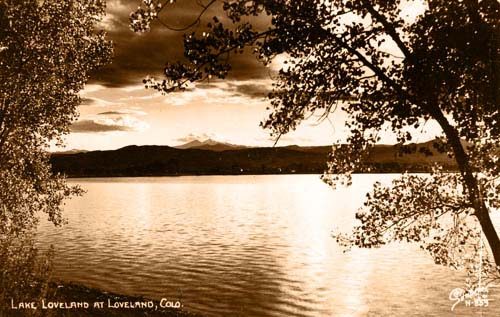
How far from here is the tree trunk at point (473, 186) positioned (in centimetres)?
1142

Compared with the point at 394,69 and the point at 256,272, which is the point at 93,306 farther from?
the point at 256,272

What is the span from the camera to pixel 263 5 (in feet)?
37.6

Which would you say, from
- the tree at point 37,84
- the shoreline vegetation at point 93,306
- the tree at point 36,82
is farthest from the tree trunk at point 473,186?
the tree at point 37,84

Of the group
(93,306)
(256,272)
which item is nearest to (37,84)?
(93,306)

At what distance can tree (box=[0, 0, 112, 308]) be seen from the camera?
26.1 m

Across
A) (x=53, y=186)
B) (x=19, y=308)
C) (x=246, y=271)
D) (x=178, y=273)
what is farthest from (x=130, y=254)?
(x=19, y=308)

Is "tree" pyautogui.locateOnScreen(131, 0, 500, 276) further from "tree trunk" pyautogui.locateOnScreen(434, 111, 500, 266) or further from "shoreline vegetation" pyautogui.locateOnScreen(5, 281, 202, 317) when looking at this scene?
"shoreline vegetation" pyautogui.locateOnScreen(5, 281, 202, 317)

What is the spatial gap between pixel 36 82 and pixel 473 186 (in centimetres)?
2361

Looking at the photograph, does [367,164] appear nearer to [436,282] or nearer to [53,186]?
[53,186]

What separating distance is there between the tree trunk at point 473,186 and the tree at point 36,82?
20.8m

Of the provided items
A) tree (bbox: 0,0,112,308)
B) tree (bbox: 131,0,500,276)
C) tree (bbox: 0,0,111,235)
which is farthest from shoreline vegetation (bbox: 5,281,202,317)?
tree (bbox: 131,0,500,276)

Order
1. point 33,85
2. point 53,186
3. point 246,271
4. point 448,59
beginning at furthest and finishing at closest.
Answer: point 246,271 < point 53,186 < point 33,85 < point 448,59

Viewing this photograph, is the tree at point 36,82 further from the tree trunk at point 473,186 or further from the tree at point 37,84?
the tree trunk at point 473,186

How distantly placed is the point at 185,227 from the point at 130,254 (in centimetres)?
2882
